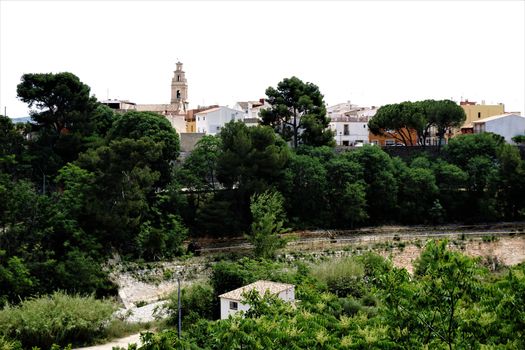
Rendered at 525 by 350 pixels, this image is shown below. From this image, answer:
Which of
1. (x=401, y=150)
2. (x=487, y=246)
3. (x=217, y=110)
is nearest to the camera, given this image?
(x=487, y=246)

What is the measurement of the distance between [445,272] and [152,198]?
2420 cm

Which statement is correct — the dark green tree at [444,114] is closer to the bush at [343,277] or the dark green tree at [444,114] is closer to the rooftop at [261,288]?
the bush at [343,277]

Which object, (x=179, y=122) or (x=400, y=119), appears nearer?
(x=400, y=119)

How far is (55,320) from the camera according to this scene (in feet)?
69.8

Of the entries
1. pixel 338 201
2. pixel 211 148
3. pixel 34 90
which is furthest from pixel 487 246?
pixel 34 90

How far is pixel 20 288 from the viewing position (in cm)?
2377

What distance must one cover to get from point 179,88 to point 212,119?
30.3ft

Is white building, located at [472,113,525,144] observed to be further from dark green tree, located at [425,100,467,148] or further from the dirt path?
the dirt path

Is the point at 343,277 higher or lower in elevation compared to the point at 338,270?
lower

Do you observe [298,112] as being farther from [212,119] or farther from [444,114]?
[212,119]

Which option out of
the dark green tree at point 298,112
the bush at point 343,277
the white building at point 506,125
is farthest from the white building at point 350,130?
the bush at point 343,277

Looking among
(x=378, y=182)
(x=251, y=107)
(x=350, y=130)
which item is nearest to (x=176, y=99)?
(x=251, y=107)

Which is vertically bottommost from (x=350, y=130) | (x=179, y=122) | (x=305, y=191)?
(x=305, y=191)

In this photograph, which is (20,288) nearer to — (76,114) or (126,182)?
(126,182)
